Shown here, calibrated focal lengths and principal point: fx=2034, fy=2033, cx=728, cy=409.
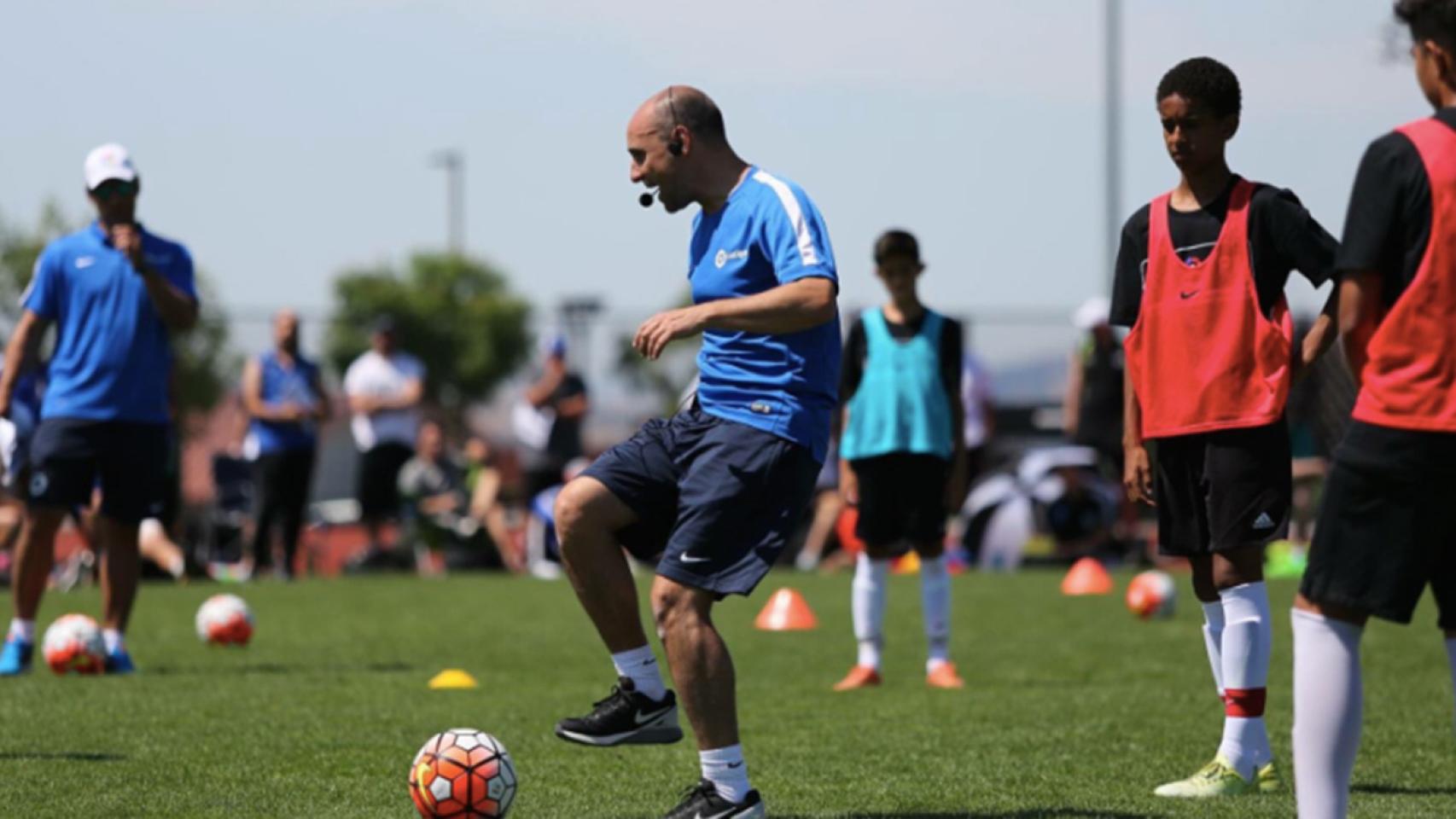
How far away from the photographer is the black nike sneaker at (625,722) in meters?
5.80

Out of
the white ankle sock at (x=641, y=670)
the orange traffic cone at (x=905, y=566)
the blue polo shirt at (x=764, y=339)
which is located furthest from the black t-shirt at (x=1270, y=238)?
the orange traffic cone at (x=905, y=566)

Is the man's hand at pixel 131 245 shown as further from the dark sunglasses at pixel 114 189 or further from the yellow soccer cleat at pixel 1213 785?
the yellow soccer cleat at pixel 1213 785

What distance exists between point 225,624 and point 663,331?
7.18 m

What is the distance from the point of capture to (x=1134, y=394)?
6738mm

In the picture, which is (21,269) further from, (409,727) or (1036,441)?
(409,727)

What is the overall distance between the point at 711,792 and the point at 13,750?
9.80 ft

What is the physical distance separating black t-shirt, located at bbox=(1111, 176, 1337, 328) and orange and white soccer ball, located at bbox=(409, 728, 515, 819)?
257 cm

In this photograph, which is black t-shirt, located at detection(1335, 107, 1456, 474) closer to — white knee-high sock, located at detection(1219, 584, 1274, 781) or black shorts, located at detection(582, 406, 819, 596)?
black shorts, located at detection(582, 406, 819, 596)

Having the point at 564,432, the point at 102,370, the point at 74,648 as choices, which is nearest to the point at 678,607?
the point at 102,370

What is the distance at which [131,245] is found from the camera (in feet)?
31.7

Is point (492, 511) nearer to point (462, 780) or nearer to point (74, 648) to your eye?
point (74, 648)

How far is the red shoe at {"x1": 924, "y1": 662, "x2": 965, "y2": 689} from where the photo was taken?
986cm

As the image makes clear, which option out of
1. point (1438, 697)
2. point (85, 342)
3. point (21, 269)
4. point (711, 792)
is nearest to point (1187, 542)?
point (711, 792)

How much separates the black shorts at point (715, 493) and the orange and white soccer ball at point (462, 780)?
0.69 m
